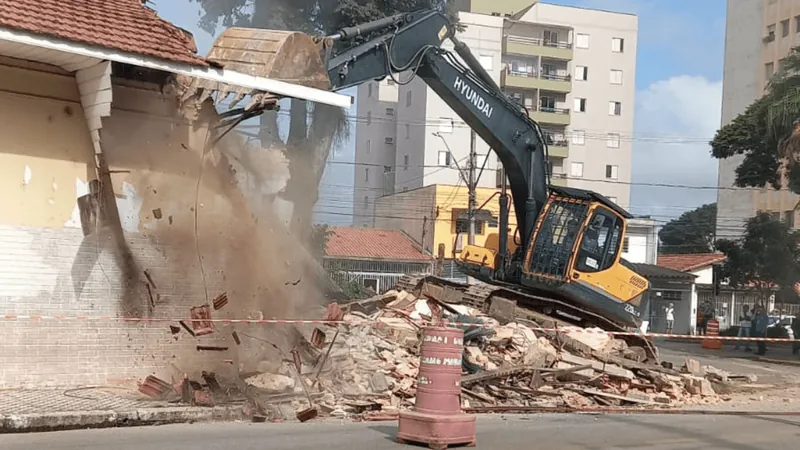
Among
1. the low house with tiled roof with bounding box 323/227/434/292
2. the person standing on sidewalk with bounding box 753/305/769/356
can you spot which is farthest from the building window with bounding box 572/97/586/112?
the person standing on sidewalk with bounding box 753/305/769/356

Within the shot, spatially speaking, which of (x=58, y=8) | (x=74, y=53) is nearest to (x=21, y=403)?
(x=74, y=53)

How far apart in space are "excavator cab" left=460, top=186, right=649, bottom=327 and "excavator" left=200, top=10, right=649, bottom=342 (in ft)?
0.06

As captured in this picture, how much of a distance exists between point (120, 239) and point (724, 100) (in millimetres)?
65243

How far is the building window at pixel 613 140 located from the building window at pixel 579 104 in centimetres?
292

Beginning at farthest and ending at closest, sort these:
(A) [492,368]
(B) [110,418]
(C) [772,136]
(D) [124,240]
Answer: (C) [772,136]
(A) [492,368]
(D) [124,240]
(B) [110,418]

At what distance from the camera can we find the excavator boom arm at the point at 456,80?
14.2m

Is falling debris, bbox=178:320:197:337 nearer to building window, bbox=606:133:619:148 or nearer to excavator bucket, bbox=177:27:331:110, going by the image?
excavator bucket, bbox=177:27:331:110

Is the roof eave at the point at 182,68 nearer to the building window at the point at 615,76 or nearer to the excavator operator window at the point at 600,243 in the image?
the excavator operator window at the point at 600,243

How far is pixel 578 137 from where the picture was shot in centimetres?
6569

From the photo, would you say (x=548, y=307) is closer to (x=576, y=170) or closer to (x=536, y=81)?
(x=536, y=81)

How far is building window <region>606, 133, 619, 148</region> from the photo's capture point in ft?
220

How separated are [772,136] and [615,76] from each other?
41932 mm

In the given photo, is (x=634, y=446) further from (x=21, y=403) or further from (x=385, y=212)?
(x=385, y=212)

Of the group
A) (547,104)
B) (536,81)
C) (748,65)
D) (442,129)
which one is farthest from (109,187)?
(748,65)
